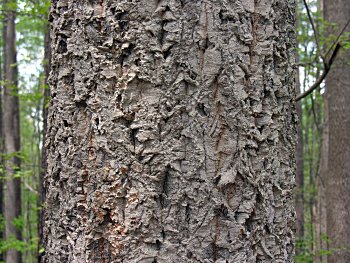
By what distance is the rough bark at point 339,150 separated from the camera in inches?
343

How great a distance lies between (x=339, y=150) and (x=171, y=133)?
27.2 feet

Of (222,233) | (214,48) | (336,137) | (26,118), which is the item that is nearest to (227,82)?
(214,48)

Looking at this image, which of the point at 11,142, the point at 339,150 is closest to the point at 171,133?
the point at 339,150

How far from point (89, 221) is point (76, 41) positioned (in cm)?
55

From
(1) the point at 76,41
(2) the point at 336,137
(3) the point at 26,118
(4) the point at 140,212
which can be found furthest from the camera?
(3) the point at 26,118

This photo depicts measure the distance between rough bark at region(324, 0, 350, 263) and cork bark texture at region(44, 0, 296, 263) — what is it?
26.0ft

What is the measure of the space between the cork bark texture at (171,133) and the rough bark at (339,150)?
7.92 meters

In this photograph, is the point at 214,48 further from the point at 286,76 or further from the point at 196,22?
the point at 286,76

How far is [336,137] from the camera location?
8883 millimetres

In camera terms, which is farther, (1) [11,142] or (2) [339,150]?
(1) [11,142]

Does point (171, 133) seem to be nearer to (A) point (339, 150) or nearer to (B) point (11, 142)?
(A) point (339, 150)

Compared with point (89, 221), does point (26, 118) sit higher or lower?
higher

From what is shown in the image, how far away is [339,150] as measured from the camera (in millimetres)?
8844

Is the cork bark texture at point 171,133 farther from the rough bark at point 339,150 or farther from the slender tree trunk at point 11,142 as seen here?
the slender tree trunk at point 11,142
